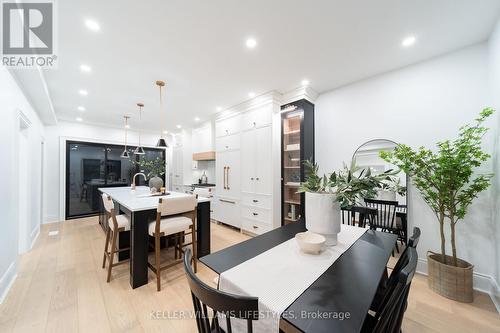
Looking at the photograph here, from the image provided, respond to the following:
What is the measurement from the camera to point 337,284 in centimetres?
89

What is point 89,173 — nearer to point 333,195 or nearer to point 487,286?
point 333,195

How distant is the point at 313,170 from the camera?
4.59 ft

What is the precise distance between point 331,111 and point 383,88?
0.77 meters

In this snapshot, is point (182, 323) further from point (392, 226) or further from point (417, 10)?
point (417, 10)

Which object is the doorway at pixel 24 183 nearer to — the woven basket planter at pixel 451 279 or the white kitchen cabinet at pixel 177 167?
the white kitchen cabinet at pixel 177 167

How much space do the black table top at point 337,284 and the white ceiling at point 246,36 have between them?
2.02 metres

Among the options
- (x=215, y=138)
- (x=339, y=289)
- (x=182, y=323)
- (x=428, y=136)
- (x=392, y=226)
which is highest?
(x=215, y=138)

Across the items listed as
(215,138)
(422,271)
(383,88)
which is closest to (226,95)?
(215,138)

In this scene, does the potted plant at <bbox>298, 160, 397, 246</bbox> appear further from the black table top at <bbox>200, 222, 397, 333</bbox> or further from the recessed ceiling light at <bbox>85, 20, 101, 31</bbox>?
the recessed ceiling light at <bbox>85, 20, 101, 31</bbox>

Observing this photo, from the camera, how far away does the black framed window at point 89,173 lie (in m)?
4.95

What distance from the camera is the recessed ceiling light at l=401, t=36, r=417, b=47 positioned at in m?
1.96

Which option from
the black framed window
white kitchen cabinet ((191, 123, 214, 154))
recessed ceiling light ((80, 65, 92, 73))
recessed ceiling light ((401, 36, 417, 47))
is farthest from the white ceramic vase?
the black framed window

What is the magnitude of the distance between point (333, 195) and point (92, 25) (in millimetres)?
2720

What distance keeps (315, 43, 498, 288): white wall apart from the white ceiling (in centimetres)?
22
